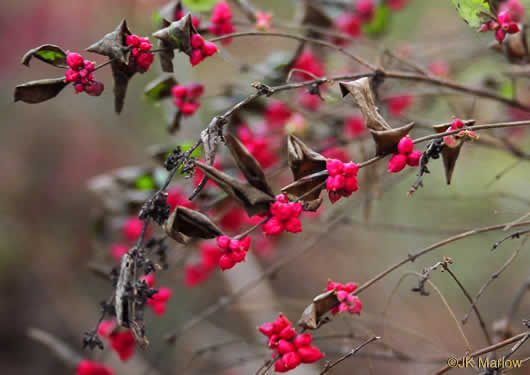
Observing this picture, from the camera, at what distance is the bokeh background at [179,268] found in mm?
2625

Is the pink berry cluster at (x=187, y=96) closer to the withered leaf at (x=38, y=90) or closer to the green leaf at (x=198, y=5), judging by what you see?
the green leaf at (x=198, y=5)

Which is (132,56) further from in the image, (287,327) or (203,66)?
(203,66)

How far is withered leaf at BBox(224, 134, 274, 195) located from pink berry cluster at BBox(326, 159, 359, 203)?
0.10 meters

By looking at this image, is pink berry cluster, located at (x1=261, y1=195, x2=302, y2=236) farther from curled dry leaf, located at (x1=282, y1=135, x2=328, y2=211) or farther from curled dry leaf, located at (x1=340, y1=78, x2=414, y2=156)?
curled dry leaf, located at (x1=340, y1=78, x2=414, y2=156)

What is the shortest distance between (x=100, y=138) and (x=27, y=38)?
3.10 ft

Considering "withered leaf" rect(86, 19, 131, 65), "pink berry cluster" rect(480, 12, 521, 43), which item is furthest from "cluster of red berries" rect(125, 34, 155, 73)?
"pink berry cluster" rect(480, 12, 521, 43)

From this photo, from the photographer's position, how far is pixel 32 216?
321 cm

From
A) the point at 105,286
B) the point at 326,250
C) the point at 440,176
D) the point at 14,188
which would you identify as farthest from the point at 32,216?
the point at 440,176

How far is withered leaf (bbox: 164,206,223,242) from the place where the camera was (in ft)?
2.55

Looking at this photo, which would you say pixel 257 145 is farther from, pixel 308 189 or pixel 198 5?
pixel 308 189

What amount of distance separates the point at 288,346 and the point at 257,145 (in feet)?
3.01

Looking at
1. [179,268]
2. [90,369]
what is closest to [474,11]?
[90,369]

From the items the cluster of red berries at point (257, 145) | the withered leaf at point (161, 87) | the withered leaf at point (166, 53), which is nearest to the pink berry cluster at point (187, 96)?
the withered leaf at point (161, 87)

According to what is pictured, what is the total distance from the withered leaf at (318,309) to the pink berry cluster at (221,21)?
2.39ft
